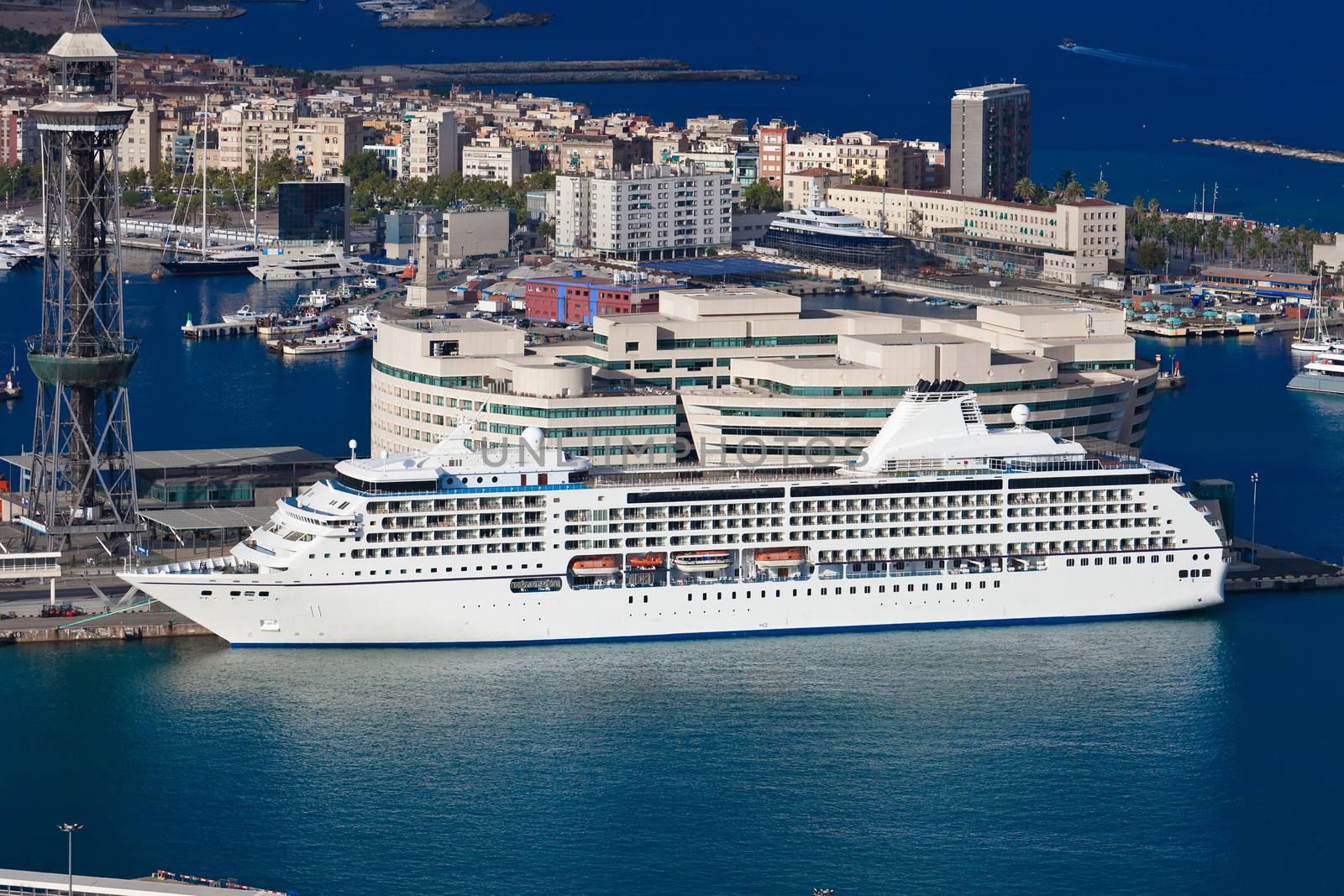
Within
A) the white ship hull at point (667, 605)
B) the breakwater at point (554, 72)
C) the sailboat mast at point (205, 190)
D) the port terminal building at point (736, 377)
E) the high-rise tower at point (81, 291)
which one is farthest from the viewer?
the breakwater at point (554, 72)

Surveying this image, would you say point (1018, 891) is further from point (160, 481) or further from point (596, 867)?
point (160, 481)

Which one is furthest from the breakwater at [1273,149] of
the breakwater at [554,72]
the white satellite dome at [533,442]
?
the white satellite dome at [533,442]

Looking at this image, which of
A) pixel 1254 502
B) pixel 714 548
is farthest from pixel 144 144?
pixel 714 548

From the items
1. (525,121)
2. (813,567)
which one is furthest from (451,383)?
(525,121)

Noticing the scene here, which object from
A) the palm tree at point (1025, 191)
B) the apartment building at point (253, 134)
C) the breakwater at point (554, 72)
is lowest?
the palm tree at point (1025, 191)

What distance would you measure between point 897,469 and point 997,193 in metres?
50.2

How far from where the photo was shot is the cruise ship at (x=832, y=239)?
245 feet

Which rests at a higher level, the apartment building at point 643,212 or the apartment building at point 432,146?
the apartment building at point 432,146

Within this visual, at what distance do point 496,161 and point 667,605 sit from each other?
55067 millimetres

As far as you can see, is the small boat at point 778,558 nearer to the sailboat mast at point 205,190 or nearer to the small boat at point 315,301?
the small boat at point 315,301

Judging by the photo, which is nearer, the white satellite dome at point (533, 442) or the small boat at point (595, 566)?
the small boat at point (595, 566)

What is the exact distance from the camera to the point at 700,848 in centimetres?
2719

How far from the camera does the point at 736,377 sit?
133ft

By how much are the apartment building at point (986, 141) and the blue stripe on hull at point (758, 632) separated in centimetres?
4882
